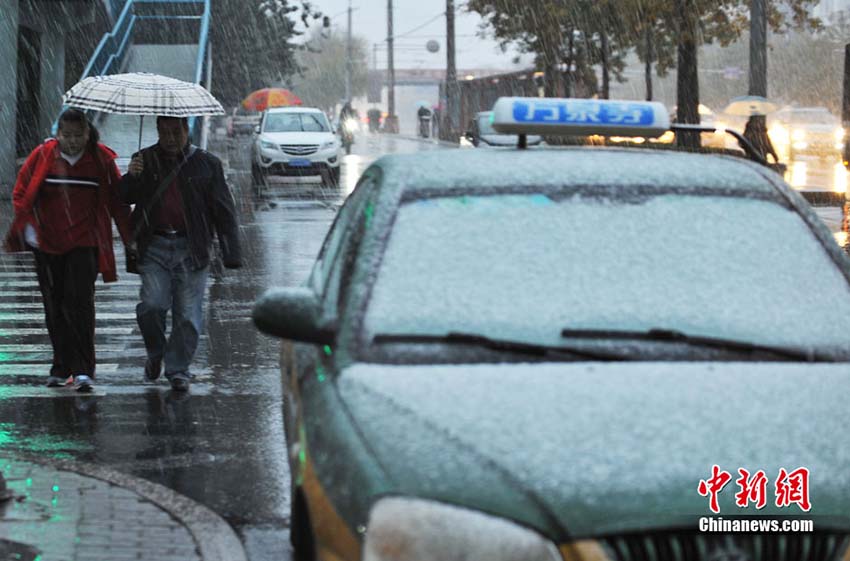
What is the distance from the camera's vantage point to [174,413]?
8.57 meters

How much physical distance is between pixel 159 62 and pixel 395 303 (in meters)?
30.1

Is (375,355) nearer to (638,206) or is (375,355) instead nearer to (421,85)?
(638,206)

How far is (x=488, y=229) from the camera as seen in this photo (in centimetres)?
438

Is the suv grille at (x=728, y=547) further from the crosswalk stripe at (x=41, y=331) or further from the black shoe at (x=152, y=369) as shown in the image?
the crosswalk stripe at (x=41, y=331)

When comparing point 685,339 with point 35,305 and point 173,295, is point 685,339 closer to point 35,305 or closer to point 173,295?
point 173,295

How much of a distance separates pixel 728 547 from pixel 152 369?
6629mm

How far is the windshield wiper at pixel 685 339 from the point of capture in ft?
13.1

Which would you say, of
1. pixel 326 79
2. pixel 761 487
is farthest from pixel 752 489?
pixel 326 79

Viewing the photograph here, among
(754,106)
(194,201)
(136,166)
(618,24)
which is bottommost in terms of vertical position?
(194,201)

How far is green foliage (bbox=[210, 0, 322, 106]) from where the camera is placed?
51.6 meters

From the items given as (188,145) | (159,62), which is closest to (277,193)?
(159,62)

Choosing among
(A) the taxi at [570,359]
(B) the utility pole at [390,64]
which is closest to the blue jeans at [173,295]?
(A) the taxi at [570,359]

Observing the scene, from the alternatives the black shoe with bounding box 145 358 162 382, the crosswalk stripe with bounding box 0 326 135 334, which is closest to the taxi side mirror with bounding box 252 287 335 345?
the black shoe with bounding box 145 358 162 382

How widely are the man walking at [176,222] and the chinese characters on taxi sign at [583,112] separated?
4.11 metres
